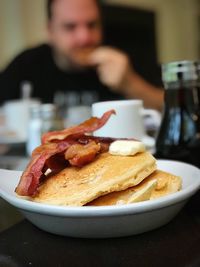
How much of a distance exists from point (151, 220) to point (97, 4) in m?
2.33

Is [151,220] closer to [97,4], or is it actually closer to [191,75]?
[191,75]

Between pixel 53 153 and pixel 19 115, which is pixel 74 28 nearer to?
pixel 19 115

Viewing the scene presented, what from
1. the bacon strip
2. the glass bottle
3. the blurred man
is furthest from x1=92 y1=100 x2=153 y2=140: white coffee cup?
the blurred man

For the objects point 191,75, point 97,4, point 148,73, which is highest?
point 97,4

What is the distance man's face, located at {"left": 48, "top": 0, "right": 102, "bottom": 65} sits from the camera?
2244mm

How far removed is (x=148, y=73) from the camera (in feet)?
8.90

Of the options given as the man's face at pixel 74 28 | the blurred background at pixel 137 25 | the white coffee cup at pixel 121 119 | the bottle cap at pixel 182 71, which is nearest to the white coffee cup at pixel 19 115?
the white coffee cup at pixel 121 119

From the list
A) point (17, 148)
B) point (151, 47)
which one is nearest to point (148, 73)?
point (151, 47)

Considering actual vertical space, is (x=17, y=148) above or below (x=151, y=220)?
below

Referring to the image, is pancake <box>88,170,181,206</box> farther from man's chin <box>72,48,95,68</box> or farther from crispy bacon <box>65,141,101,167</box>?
man's chin <box>72,48,95,68</box>

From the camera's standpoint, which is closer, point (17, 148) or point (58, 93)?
point (17, 148)

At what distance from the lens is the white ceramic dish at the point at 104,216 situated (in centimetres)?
32

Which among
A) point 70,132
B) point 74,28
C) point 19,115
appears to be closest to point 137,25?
point 74,28

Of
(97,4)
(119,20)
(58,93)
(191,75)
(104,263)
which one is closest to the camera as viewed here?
(104,263)
